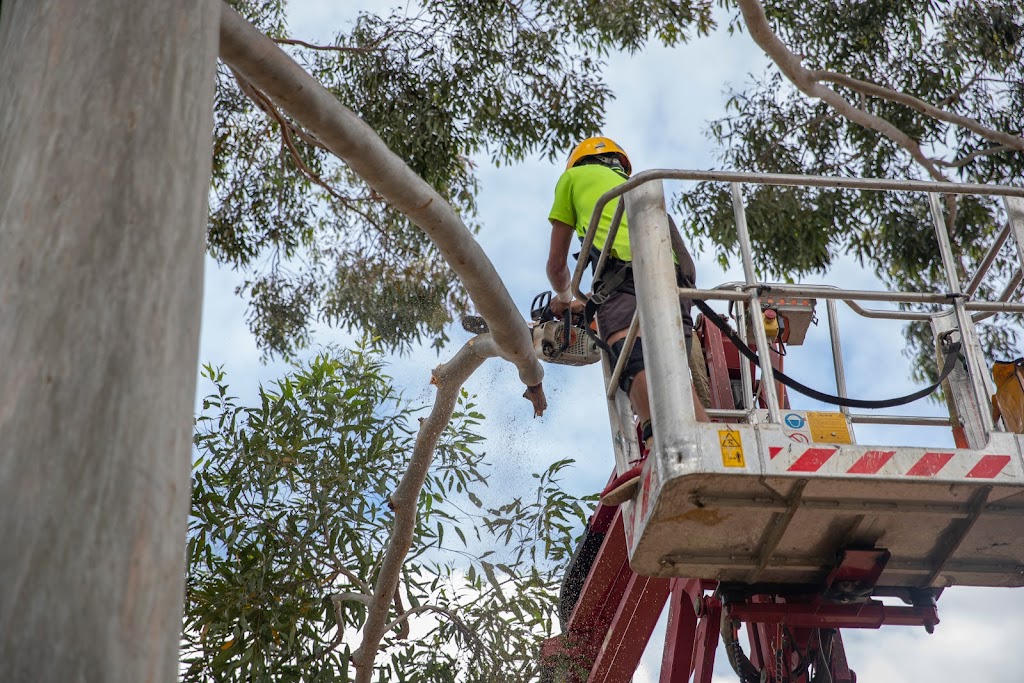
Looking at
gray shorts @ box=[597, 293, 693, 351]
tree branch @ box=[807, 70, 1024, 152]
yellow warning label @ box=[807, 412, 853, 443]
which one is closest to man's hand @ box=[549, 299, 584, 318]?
gray shorts @ box=[597, 293, 693, 351]

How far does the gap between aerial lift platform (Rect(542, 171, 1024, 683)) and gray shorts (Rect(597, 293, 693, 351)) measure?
7.6 inches

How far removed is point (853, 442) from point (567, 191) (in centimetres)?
214

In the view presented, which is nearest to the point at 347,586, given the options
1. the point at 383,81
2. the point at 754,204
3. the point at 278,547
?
the point at 278,547

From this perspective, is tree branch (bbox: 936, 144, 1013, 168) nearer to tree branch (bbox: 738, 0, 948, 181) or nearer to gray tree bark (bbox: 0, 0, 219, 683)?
tree branch (bbox: 738, 0, 948, 181)

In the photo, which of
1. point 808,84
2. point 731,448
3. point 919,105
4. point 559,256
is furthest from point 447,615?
point 919,105

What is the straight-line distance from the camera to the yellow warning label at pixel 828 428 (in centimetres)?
403

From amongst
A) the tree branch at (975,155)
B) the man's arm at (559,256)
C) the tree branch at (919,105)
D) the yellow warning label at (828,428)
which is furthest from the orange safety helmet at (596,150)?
the tree branch at (975,155)

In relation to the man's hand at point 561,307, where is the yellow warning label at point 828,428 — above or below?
below

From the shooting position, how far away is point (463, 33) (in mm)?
9812

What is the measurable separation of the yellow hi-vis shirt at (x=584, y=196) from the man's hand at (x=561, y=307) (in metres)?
0.60

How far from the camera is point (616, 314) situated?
509cm

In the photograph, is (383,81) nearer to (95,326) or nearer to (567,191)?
(567,191)

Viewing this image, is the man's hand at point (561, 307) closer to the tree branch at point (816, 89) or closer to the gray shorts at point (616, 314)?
the gray shorts at point (616, 314)

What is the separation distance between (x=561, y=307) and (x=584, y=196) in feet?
2.87
